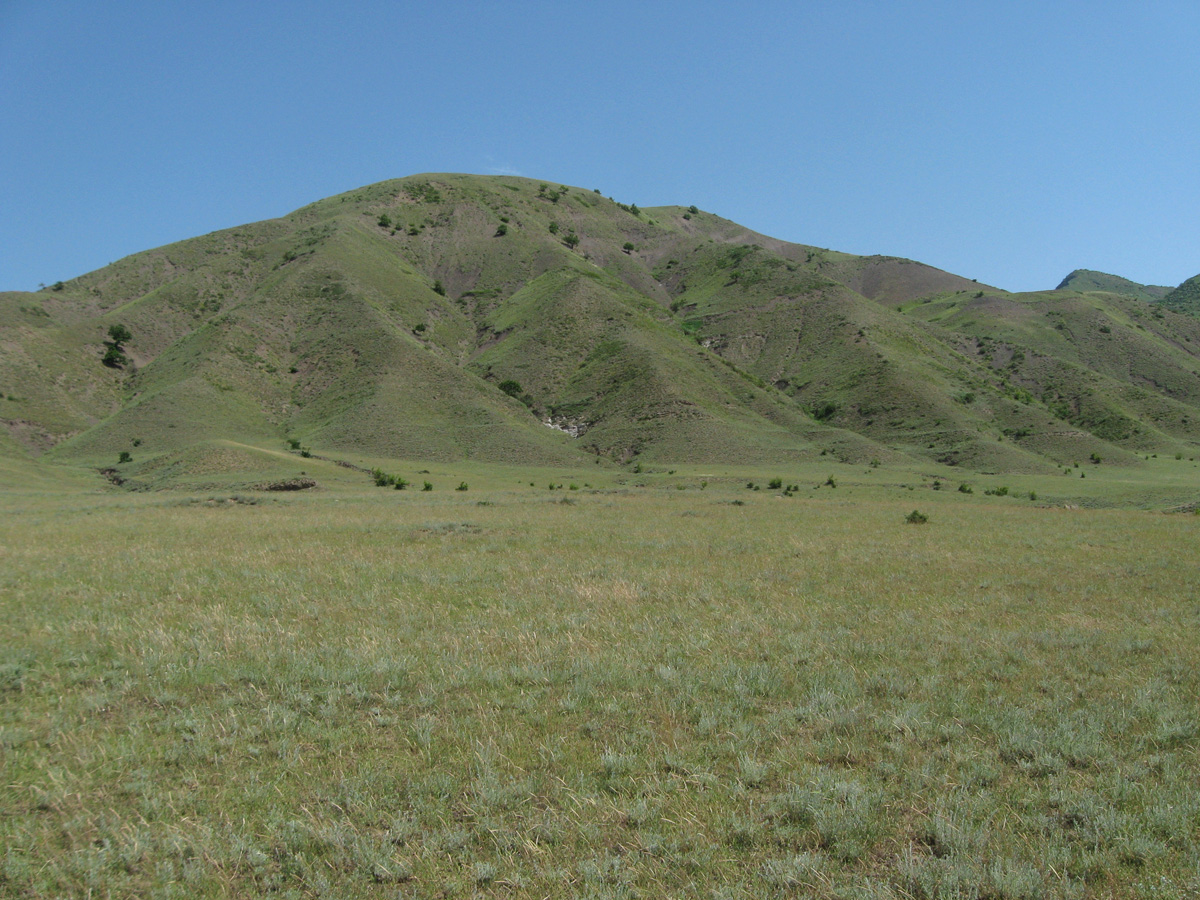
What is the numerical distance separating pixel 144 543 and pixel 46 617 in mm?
10172

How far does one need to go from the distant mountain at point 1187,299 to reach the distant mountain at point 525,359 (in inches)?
1229

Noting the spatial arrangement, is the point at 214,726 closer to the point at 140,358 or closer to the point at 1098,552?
the point at 1098,552

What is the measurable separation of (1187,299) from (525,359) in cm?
20187

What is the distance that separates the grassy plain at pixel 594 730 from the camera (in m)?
5.09

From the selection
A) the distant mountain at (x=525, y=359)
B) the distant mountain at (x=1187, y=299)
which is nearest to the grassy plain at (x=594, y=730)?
the distant mountain at (x=525, y=359)

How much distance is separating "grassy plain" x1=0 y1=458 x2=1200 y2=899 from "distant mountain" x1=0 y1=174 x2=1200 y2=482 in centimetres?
5066

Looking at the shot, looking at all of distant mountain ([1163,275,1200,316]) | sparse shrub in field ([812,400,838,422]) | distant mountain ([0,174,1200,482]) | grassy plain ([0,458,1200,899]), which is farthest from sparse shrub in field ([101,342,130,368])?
distant mountain ([1163,275,1200,316])

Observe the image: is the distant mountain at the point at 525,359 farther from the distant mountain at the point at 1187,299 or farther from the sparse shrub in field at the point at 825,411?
the distant mountain at the point at 1187,299

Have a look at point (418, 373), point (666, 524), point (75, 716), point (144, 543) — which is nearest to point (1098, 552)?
point (666, 524)

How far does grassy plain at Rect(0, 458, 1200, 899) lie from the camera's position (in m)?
5.09

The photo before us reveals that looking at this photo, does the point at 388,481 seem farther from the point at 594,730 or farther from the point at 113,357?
the point at 113,357

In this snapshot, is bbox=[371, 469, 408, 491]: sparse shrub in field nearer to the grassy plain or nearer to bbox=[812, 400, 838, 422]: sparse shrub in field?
the grassy plain

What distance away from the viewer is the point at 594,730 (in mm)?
7324

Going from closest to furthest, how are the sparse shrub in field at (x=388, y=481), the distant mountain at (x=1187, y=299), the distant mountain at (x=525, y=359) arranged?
the sparse shrub in field at (x=388, y=481), the distant mountain at (x=525, y=359), the distant mountain at (x=1187, y=299)
